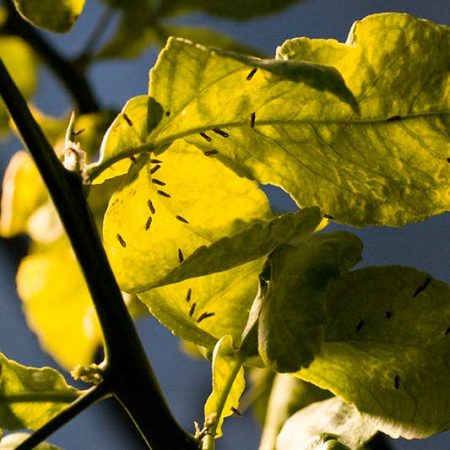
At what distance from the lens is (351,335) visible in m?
0.52

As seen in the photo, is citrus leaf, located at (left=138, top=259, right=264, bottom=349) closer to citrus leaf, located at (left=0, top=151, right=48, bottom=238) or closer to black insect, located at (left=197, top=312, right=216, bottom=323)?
black insect, located at (left=197, top=312, right=216, bottom=323)

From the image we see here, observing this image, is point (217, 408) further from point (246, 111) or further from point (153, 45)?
point (153, 45)

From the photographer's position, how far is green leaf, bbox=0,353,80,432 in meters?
0.51

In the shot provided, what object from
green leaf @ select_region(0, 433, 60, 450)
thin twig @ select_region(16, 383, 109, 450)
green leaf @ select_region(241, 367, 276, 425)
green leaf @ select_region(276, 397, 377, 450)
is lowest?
green leaf @ select_region(241, 367, 276, 425)

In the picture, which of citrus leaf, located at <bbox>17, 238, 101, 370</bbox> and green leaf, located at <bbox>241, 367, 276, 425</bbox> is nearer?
green leaf, located at <bbox>241, 367, 276, 425</bbox>

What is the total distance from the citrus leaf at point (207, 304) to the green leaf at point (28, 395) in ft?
0.25

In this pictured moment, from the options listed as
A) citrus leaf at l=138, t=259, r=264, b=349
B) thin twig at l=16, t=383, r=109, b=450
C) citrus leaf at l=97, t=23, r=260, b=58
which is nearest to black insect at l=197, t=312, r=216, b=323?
citrus leaf at l=138, t=259, r=264, b=349

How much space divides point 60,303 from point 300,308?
2.13ft

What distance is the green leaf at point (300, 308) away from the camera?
0.47 m

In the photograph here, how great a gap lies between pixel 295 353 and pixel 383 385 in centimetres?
8

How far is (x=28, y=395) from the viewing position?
514 millimetres

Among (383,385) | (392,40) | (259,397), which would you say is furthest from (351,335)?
(259,397)

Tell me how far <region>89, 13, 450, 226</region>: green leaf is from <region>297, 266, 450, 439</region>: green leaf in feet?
0.11

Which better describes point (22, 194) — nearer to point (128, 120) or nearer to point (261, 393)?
point (261, 393)
